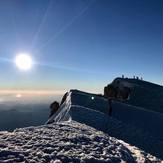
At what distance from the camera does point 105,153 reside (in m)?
18.8

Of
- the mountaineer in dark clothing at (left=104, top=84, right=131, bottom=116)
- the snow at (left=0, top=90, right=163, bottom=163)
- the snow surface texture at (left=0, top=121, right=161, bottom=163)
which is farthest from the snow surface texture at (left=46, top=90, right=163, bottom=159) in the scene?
the mountaineer in dark clothing at (left=104, top=84, right=131, bottom=116)

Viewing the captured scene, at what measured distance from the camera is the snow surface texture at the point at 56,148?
52.3ft

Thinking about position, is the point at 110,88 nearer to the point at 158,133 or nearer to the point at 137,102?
the point at 137,102

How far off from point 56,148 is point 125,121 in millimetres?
21343

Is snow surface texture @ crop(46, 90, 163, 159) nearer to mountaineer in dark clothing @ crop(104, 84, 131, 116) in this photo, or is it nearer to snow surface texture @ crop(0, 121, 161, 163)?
snow surface texture @ crop(0, 121, 161, 163)

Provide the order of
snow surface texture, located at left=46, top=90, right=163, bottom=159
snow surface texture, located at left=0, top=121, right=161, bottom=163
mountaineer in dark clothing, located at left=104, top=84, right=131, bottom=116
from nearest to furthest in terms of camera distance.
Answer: snow surface texture, located at left=0, top=121, right=161, bottom=163
snow surface texture, located at left=46, top=90, right=163, bottom=159
mountaineer in dark clothing, located at left=104, top=84, right=131, bottom=116

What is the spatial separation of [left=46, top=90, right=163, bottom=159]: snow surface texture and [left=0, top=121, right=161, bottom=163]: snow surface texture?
830 cm

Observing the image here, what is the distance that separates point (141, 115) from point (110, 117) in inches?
267

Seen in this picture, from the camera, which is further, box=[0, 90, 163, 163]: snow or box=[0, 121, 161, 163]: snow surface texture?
box=[0, 90, 163, 163]: snow

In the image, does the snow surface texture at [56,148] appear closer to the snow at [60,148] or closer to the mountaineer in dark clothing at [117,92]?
the snow at [60,148]

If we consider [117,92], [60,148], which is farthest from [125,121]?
[117,92]

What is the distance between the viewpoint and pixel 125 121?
3775 centimetres

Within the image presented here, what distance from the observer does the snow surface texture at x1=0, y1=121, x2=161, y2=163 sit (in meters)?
Result: 16.0

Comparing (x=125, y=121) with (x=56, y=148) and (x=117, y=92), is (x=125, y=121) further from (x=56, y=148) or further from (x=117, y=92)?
(x=117, y=92)
